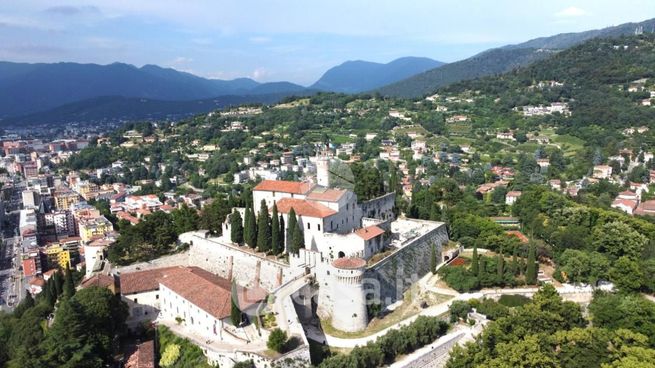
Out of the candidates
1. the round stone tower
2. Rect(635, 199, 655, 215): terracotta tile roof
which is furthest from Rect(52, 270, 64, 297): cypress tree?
Rect(635, 199, 655, 215): terracotta tile roof

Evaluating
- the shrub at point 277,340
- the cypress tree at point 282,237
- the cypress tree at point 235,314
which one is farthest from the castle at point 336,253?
the shrub at point 277,340

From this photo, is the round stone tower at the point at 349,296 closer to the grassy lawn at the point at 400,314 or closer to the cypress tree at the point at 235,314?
the grassy lawn at the point at 400,314

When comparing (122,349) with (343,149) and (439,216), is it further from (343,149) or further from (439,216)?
(343,149)

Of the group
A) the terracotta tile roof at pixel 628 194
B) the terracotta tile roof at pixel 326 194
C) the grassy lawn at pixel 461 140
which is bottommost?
the terracotta tile roof at pixel 628 194

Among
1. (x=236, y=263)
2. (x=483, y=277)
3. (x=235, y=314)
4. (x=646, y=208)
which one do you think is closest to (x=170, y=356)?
(x=235, y=314)

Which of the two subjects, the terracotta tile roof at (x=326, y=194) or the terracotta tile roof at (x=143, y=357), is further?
the terracotta tile roof at (x=326, y=194)

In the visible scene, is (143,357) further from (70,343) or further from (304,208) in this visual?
(304,208)

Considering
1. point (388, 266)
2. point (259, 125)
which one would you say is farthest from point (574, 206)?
point (259, 125)

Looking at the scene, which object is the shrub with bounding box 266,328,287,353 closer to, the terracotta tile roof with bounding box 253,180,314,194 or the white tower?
the terracotta tile roof with bounding box 253,180,314,194
